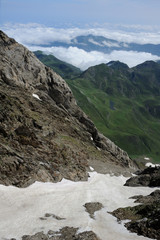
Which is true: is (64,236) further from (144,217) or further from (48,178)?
(48,178)

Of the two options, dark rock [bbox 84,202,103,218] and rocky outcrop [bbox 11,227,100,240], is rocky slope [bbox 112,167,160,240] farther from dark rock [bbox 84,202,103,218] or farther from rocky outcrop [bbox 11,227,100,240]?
rocky outcrop [bbox 11,227,100,240]

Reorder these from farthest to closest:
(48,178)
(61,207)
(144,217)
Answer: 1. (48,178)
2. (61,207)
3. (144,217)

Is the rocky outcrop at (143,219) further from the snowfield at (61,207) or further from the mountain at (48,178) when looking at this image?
the snowfield at (61,207)

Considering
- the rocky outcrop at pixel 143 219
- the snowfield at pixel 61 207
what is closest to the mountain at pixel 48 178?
the snowfield at pixel 61 207

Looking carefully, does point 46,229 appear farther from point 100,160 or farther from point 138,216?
point 100,160

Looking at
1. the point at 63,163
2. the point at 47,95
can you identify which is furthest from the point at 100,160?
the point at 47,95

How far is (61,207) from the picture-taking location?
120 ft

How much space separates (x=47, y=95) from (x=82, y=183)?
4885 cm

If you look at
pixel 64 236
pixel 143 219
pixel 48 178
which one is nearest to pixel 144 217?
pixel 143 219

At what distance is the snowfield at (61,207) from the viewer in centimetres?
2891

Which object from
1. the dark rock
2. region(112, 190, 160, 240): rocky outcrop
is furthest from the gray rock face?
the dark rock

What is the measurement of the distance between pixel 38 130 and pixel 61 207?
30392 mm

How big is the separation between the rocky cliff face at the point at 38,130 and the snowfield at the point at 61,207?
2.93 meters

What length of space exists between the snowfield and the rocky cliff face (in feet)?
9.60
